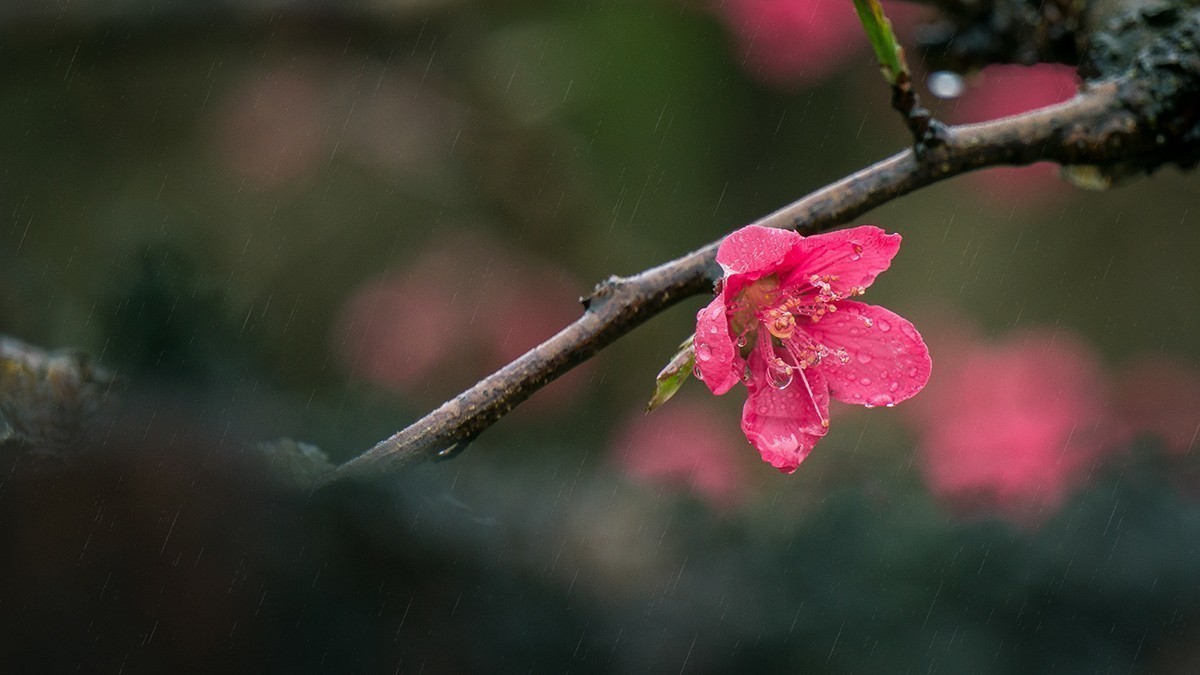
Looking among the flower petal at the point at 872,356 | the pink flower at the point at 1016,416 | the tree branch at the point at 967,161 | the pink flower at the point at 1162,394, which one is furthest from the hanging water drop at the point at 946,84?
the pink flower at the point at 1162,394

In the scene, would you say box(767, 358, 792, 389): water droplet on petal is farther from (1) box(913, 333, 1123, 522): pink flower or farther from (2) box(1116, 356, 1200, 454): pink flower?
(2) box(1116, 356, 1200, 454): pink flower

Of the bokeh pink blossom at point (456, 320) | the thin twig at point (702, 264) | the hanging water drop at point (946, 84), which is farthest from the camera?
the bokeh pink blossom at point (456, 320)

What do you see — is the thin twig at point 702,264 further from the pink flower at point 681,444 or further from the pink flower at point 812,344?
the pink flower at point 681,444

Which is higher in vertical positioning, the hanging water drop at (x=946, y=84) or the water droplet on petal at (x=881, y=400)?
the hanging water drop at (x=946, y=84)

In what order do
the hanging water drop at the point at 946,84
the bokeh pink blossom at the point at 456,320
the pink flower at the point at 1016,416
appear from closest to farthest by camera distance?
the hanging water drop at the point at 946,84
the pink flower at the point at 1016,416
the bokeh pink blossom at the point at 456,320

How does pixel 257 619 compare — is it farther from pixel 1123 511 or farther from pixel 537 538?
pixel 1123 511

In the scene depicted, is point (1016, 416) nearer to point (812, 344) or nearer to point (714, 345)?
point (812, 344)

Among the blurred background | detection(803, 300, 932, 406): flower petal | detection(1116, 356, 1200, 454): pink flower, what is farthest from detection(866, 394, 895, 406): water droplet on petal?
detection(1116, 356, 1200, 454): pink flower

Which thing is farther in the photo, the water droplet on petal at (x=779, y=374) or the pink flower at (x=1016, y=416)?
the pink flower at (x=1016, y=416)
